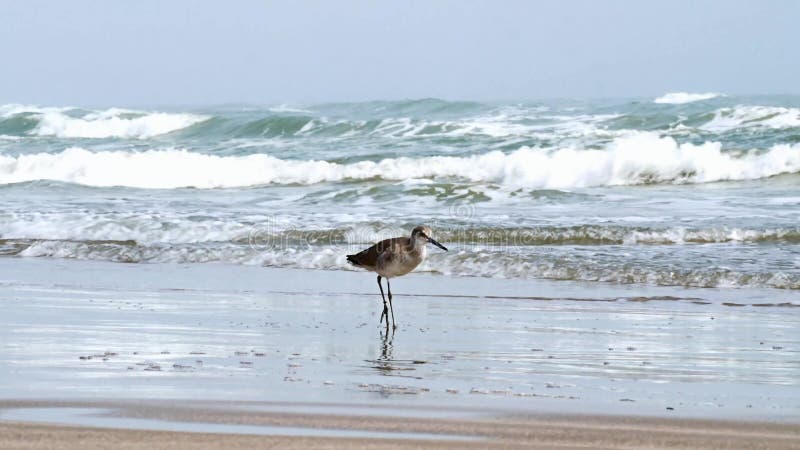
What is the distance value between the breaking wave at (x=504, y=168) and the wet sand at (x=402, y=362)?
1029 centimetres

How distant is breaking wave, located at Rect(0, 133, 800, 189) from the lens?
20359 millimetres

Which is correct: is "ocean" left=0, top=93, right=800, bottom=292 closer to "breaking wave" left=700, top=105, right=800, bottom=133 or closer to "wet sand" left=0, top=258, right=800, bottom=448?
"breaking wave" left=700, top=105, right=800, bottom=133

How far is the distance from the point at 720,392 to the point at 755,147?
17.0 meters

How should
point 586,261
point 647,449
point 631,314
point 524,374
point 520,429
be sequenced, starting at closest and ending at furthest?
point 647,449 < point 520,429 < point 524,374 < point 631,314 < point 586,261

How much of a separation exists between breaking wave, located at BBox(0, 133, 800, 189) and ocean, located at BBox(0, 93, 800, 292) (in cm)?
4

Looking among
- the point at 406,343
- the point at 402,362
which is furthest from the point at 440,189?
the point at 402,362

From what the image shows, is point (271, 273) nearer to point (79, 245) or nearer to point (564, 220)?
point (79, 245)

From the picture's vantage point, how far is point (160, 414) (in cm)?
472

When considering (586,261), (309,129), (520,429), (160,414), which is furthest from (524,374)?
(309,129)

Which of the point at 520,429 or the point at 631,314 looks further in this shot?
the point at 631,314

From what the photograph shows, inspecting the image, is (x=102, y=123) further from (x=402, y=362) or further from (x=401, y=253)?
(x=402, y=362)

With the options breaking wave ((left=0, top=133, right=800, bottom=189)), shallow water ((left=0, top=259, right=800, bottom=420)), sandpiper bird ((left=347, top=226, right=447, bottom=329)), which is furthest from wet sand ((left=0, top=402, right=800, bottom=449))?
breaking wave ((left=0, top=133, right=800, bottom=189))

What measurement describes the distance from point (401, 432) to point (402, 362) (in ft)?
6.36

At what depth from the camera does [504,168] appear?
69.9ft
